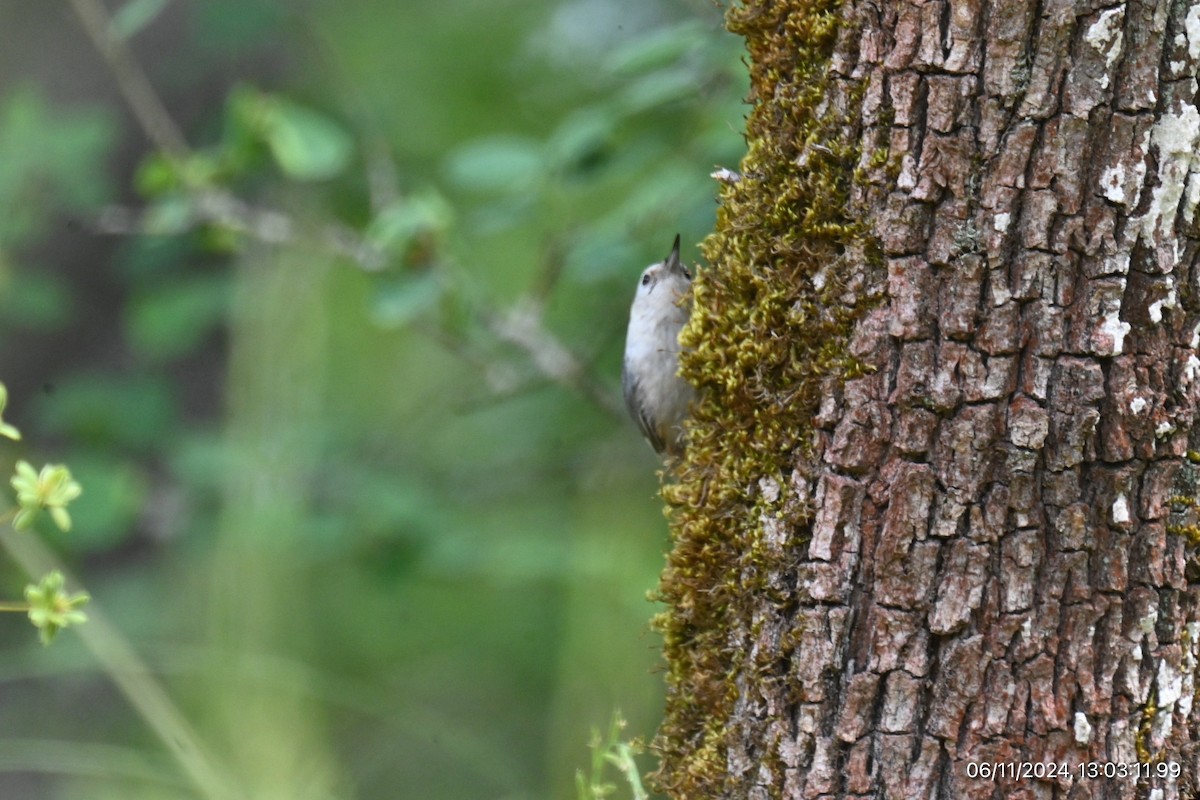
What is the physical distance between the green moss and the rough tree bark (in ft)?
0.05

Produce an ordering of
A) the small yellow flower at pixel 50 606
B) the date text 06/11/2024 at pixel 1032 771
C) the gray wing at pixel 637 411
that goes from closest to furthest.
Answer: the small yellow flower at pixel 50 606
the date text 06/11/2024 at pixel 1032 771
the gray wing at pixel 637 411

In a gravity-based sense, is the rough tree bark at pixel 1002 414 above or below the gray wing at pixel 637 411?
below

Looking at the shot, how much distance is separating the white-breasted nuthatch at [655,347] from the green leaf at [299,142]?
104cm

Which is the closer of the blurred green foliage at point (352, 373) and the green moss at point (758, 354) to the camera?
the green moss at point (758, 354)

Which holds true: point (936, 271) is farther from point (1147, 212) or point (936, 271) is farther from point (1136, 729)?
point (1136, 729)

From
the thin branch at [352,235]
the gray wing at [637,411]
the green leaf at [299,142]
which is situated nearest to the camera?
the gray wing at [637,411]

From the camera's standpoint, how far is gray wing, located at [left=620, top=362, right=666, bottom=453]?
302 centimetres

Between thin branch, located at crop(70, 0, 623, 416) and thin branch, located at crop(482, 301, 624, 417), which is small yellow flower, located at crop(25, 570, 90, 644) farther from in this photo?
thin branch, located at crop(482, 301, 624, 417)

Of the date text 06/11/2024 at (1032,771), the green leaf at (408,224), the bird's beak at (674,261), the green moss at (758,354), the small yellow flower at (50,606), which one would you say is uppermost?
the green leaf at (408,224)

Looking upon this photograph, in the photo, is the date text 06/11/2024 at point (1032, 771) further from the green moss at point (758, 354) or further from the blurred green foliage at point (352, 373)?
the blurred green foliage at point (352, 373)

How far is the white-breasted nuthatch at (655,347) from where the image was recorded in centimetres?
282

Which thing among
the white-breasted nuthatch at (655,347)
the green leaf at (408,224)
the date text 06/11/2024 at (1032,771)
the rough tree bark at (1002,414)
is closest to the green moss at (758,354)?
the rough tree bark at (1002,414)

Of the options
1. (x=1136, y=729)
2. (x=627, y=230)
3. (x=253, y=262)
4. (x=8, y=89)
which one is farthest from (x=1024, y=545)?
(x=8, y=89)

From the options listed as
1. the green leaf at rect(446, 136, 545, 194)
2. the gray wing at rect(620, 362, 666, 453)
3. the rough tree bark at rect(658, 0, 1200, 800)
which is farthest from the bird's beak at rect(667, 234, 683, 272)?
the rough tree bark at rect(658, 0, 1200, 800)
